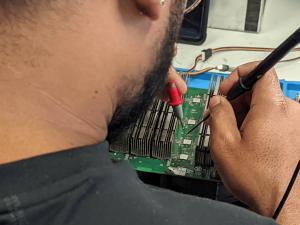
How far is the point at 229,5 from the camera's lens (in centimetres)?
122

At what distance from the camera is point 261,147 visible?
810mm

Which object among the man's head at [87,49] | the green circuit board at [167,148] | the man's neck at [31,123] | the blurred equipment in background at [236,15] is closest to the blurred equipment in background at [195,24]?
the blurred equipment in background at [236,15]

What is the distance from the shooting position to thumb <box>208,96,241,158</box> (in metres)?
0.82

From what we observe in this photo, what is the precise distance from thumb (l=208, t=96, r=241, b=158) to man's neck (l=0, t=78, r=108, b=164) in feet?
1.12

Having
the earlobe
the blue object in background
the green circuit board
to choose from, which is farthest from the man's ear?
the blue object in background

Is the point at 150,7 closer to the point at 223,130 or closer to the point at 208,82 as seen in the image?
the point at 223,130

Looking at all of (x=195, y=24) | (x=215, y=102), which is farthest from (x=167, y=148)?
(x=195, y=24)

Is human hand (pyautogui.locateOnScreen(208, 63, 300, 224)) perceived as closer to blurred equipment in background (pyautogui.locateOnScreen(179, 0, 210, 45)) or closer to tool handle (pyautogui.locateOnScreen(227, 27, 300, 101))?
tool handle (pyautogui.locateOnScreen(227, 27, 300, 101))

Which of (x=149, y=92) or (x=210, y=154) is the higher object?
(x=149, y=92)

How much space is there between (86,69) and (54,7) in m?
0.07

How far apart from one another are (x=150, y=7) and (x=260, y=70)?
33 cm

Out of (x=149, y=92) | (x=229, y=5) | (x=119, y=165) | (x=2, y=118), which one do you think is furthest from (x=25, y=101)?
(x=229, y=5)

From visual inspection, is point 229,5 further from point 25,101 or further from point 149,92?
point 25,101

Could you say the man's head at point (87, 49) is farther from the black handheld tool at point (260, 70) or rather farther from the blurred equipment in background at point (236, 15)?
the blurred equipment in background at point (236, 15)
